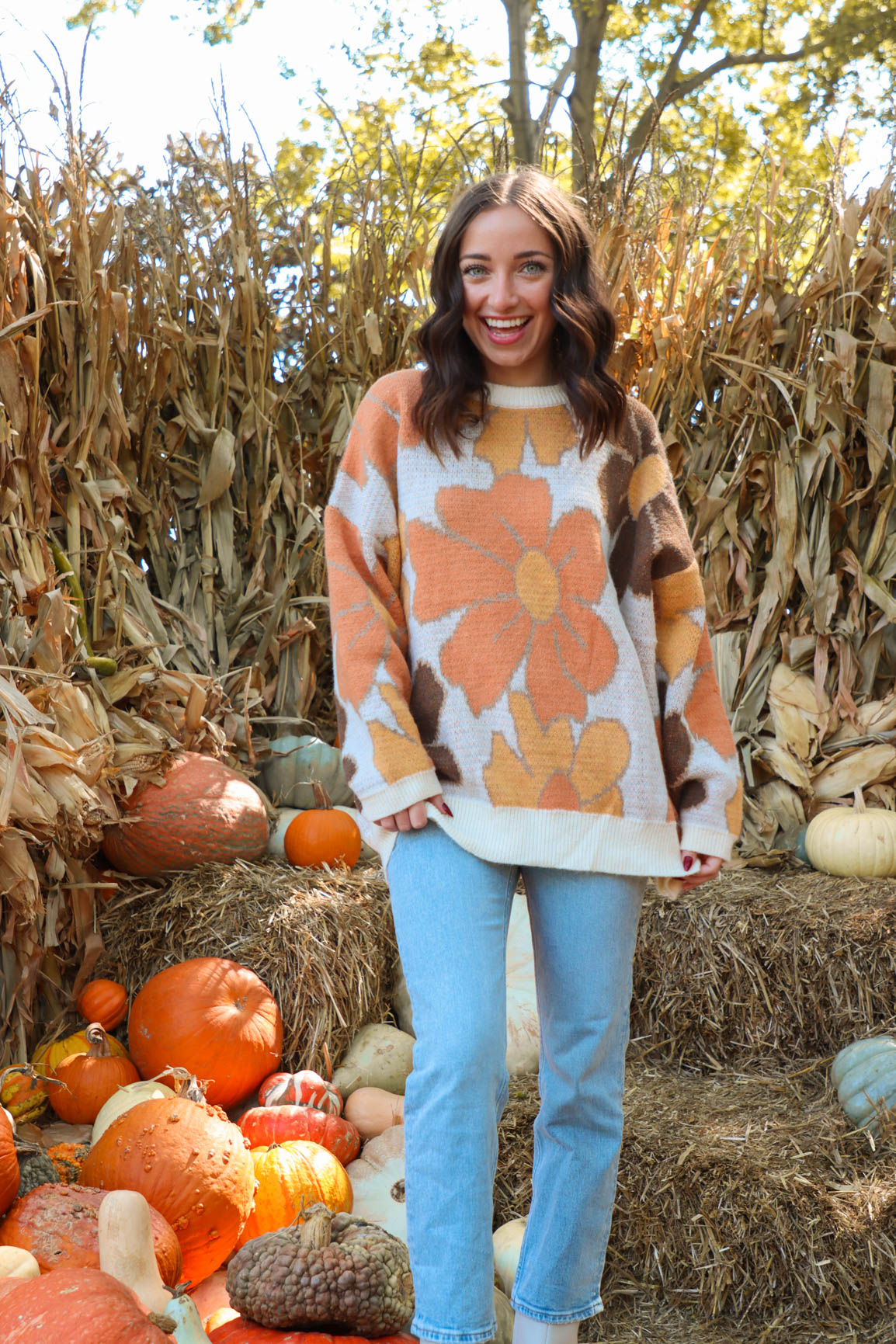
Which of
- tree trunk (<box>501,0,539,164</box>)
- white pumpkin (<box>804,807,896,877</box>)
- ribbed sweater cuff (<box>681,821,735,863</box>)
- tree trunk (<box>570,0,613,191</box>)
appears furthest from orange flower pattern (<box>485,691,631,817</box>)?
tree trunk (<box>570,0,613,191</box>)

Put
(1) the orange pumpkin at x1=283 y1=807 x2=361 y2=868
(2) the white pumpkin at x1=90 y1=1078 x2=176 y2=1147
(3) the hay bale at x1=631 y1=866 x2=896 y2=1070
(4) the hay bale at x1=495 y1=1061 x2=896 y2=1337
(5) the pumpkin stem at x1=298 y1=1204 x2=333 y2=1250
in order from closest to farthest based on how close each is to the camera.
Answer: (5) the pumpkin stem at x1=298 y1=1204 x2=333 y2=1250, (4) the hay bale at x1=495 y1=1061 x2=896 y2=1337, (2) the white pumpkin at x1=90 y1=1078 x2=176 y2=1147, (3) the hay bale at x1=631 y1=866 x2=896 y2=1070, (1) the orange pumpkin at x1=283 y1=807 x2=361 y2=868

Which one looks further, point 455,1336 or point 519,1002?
point 519,1002

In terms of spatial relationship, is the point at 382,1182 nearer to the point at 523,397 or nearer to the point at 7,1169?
the point at 7,1169

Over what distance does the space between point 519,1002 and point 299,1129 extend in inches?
26.2

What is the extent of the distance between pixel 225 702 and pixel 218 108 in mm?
1902

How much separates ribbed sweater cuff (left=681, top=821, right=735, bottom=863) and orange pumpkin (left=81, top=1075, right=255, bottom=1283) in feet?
3.48

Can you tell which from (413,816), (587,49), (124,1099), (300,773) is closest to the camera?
(413,816)

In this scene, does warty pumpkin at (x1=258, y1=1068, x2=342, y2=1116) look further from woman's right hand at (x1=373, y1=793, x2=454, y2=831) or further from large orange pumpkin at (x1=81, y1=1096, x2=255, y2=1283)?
woman's right hand at (x1=373, y1=793, x2=454, y2=831)

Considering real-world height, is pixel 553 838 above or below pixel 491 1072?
above

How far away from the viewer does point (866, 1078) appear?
2453 millimetres

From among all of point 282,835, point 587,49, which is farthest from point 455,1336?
point 587,49

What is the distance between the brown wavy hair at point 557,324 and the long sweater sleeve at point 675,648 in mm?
101

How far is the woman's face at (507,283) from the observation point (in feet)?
5.16

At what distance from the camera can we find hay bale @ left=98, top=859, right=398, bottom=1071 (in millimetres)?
2715
